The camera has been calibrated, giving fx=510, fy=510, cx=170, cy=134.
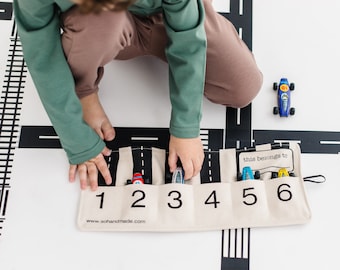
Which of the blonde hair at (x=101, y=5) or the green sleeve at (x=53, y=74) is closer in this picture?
the blonde hair at (x=101, y=5)

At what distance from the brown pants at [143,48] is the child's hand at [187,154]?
0.44 feet

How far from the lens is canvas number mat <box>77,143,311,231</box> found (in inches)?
36.7

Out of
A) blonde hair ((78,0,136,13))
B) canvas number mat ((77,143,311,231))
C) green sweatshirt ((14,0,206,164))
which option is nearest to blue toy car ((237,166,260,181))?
canvas number mat ((77,143,311,231))

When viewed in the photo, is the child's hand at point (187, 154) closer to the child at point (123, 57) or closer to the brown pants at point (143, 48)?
the child at point (123, 57)

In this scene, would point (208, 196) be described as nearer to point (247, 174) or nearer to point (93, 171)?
point (247, 174)

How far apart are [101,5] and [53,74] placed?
0.37 meters

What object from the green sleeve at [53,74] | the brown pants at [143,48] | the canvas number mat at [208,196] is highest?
the brown pants at [143,48]

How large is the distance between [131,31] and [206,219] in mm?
365

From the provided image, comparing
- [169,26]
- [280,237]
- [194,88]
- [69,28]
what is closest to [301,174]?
[280,237]

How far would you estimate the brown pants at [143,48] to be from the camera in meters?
0.82

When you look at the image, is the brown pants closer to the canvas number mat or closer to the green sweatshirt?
the green sweatshirt

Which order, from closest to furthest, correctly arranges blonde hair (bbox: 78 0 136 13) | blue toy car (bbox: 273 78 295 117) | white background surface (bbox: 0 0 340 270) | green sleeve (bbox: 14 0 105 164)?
blonde hair (bbox: 78 0 136 13) < green sleeve (bbox: 14 0 105 164) < white background surface (bbox: 0 0 340 270) < blue toy car (bbox: 273 78 295 117)

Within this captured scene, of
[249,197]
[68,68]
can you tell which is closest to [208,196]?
[249,197]

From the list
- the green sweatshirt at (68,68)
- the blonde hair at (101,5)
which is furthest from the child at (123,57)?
the blonde hair at (101,5)
